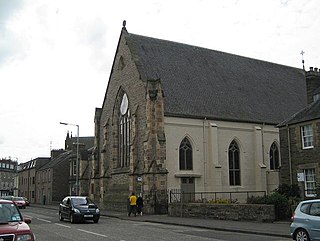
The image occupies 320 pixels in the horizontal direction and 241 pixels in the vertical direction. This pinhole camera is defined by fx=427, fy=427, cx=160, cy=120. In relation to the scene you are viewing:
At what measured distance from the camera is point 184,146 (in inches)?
1391

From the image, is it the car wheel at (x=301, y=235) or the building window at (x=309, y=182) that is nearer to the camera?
the car wheel at (x=301, y=235)

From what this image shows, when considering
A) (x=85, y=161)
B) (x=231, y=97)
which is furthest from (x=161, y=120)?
(x=85, y=161)

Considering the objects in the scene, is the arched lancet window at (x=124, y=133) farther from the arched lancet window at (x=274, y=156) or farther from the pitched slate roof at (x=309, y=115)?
the pitched slate roof at (x=309, y=115)

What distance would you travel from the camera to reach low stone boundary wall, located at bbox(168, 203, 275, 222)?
22.4 m

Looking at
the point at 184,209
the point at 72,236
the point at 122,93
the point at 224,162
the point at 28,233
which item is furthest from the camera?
the point at 122,93

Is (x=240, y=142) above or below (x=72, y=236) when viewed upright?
above

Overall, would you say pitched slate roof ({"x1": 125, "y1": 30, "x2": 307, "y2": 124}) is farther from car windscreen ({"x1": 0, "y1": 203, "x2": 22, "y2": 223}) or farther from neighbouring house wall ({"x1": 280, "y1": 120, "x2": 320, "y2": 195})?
car windscreen ({"x1": 0, "y1": 203, "x2": 22, "y2": 223})

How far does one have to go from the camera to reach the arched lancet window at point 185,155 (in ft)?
115

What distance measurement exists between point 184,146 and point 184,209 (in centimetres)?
795

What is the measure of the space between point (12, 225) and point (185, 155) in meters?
26.2

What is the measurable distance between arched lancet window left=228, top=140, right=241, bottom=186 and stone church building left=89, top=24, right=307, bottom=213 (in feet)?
0.29

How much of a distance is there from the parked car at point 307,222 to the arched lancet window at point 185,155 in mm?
20812

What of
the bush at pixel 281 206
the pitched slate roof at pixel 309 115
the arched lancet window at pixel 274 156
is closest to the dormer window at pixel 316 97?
the pitched slate roof at pixel 309 115

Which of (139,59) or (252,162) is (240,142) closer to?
(252,162)
